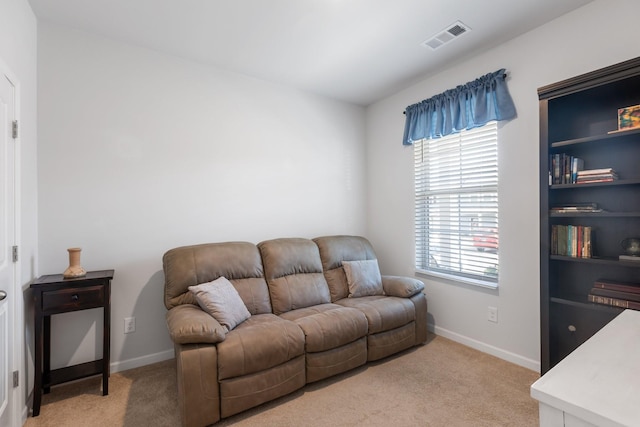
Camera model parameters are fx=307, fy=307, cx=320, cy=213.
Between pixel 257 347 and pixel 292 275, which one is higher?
pixel 292 275

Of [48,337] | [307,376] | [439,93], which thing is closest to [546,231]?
[439,93]

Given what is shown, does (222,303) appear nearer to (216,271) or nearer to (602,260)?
(216,271)

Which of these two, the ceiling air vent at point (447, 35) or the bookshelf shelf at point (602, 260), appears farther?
the ceiling air vent at point (447, 35)

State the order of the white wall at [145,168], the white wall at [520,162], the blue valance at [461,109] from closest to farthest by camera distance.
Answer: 1. the white wall at [520,162]
2. the white wall at [145,168]
3. the blue valance at [461,109]

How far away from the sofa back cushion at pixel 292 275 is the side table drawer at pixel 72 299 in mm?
1244

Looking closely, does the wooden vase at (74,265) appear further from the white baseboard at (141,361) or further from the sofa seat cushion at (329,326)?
the sofa seat cushion at (329,326)

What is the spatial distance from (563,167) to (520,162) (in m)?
0.47

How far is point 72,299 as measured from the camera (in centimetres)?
205

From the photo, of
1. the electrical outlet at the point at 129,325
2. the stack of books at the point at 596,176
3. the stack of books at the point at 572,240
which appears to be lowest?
the electrical outlet at the point at 129,325

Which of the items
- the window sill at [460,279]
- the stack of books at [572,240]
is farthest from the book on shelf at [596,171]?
the window sill at [460,279]

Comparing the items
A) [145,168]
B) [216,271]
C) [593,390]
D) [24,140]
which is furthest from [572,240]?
[24,140]

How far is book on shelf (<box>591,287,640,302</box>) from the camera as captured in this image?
1777 mm

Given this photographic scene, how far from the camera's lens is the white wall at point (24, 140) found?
1.75 metres

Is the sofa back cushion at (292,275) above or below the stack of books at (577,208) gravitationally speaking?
below
